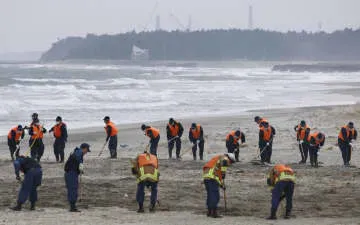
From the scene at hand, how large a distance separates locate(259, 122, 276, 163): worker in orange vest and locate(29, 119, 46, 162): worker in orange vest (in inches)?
212

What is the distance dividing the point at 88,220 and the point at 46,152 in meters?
11.2

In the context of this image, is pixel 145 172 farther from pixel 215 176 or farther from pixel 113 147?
pixel 113 147

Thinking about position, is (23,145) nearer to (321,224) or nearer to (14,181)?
(14,181)

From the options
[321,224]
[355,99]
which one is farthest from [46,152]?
[355,99]

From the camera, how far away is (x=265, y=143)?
19000mm

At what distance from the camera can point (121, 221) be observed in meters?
11.7

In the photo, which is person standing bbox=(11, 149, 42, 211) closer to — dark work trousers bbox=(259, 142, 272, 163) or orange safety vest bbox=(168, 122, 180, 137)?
dark work trousers bbox=(259, 142, 272, 163)

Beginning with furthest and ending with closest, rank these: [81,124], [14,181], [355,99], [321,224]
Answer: [355,99] < [81,124] < [14,181] < [321,224]

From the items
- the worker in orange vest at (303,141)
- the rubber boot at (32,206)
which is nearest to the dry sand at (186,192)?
the rubber boot at (32,206)

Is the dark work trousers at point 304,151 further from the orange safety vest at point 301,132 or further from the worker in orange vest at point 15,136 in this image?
the worker in orange vest at point 15,136

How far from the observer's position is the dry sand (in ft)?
39.5

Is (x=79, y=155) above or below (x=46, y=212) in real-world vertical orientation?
above

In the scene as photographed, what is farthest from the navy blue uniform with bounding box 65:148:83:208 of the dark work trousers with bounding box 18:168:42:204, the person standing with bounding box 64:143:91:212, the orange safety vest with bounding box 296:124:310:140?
the orange safety vest with bounding box 296:124:310:140

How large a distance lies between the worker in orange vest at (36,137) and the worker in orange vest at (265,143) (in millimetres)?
5393
